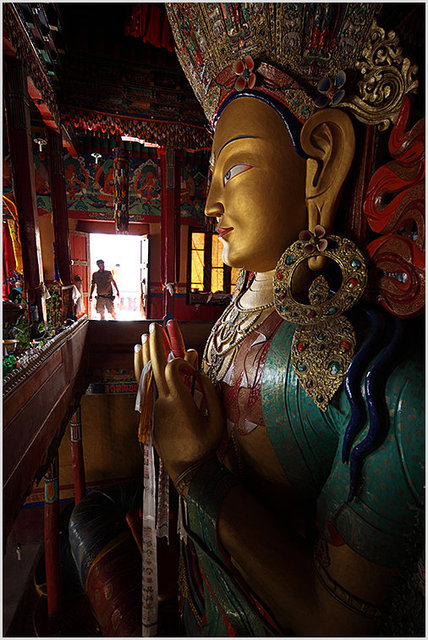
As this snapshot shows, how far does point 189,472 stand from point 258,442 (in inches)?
8.8

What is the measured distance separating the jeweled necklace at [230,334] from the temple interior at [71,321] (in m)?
0.63

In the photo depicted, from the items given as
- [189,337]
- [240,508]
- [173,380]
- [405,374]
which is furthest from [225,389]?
[189,337]

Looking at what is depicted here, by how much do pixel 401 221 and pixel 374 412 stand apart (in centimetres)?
42

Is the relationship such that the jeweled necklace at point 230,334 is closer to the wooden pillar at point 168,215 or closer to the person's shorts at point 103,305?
the wooden pillar at point 168,215

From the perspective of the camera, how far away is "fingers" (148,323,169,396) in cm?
100

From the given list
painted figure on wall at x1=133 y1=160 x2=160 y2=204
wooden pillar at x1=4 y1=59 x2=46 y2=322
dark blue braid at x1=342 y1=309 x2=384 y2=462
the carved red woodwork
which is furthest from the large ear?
painted figure on wall at x1=133 y1=160 x2=160 y2=204

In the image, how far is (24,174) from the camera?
2.50 m

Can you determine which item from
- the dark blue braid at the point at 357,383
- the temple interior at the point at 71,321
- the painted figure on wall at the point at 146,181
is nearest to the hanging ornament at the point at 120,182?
the temple interior at the point at 71,321

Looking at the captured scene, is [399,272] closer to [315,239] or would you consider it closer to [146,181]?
[315,239]

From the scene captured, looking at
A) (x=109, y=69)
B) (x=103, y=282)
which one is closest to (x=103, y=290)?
(x=103, y=282)

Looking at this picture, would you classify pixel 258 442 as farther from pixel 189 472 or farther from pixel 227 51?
pixel 227 51

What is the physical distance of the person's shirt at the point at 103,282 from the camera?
643 cm

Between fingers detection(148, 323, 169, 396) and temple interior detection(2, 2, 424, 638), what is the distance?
0.42 meters

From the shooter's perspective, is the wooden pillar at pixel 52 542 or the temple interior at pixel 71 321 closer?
the temple interior at pixel 71 321
